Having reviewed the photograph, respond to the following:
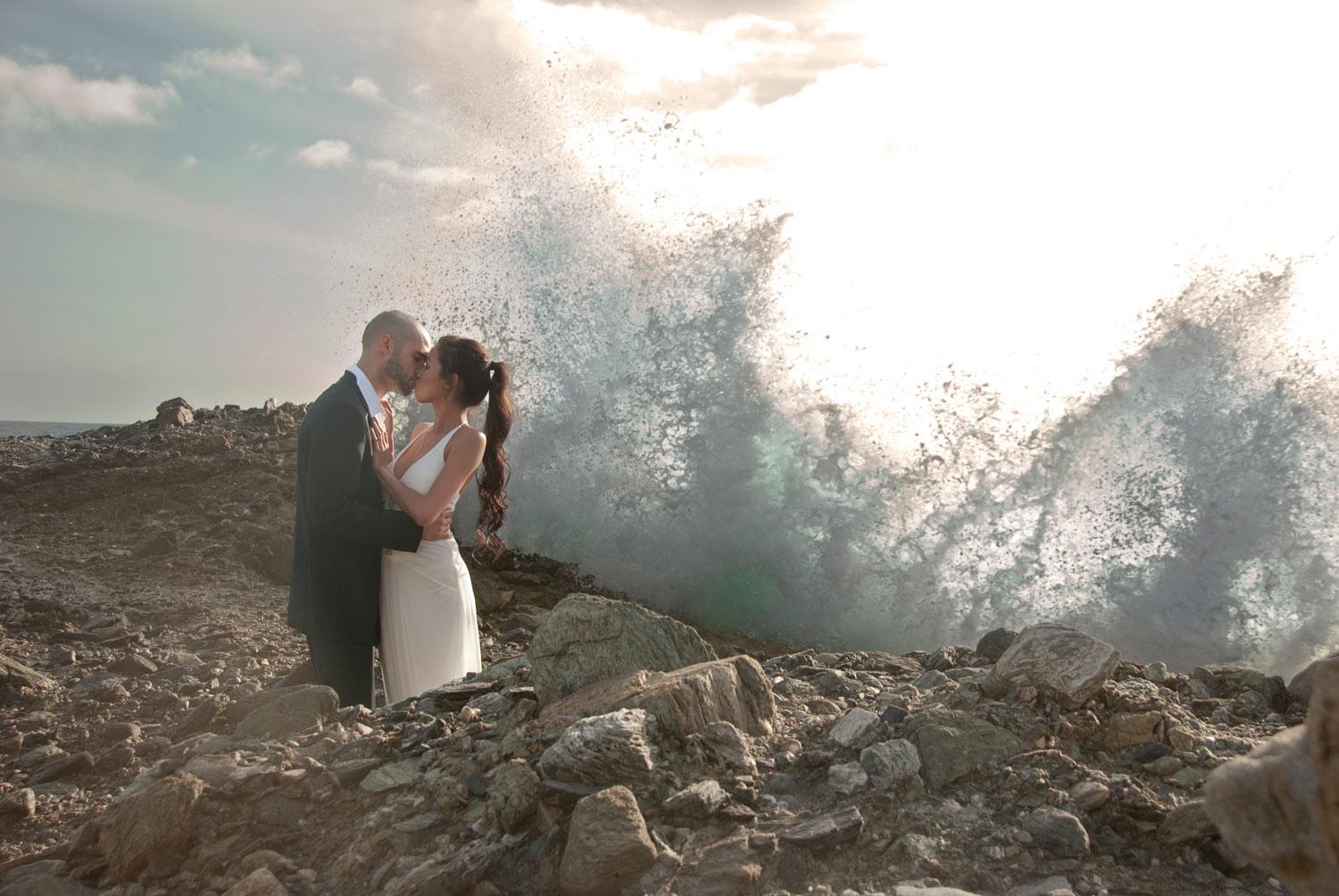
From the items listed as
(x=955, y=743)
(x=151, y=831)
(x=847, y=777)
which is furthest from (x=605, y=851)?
(x=151, y=831)

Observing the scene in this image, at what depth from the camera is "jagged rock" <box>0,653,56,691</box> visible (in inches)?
201

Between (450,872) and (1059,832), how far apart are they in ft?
5.35

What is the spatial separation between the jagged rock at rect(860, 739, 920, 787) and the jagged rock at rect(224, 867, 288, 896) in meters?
1.67

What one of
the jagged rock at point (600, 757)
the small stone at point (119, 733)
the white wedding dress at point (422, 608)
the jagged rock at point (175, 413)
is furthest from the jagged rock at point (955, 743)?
the jagged rock at point (175, 413)

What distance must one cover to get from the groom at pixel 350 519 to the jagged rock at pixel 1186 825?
9.49ft

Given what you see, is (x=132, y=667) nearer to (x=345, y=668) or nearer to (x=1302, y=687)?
(x=345, y=668)

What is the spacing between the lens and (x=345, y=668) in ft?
13.3

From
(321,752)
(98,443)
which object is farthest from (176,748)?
(98,443)

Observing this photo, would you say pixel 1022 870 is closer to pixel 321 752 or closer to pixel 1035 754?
pixel 1035 754

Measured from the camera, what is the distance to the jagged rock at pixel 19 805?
3.63 meters

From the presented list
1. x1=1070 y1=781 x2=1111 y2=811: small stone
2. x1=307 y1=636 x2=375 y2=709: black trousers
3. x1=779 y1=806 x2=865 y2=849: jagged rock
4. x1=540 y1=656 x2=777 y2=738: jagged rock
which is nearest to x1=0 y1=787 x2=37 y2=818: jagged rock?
x1=307 y1=636 x2=375 y2=709: black trousers

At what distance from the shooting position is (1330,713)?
1.30 m

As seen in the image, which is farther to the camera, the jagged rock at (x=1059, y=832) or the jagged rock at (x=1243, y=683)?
the jagged rock at (x=1243, y=683)

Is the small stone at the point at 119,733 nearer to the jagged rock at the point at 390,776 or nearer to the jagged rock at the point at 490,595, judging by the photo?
the jagged rock at the point at 390,776
